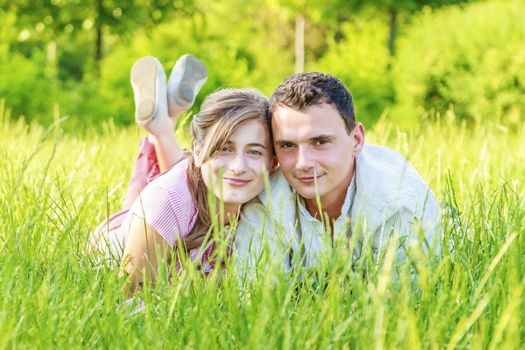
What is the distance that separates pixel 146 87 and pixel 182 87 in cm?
19

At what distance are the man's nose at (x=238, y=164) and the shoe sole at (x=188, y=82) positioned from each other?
1.17 metres

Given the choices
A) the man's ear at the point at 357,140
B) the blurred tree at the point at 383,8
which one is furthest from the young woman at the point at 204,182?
the blurred tree at the point at 383,8

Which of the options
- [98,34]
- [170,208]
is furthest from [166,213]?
[98,34]

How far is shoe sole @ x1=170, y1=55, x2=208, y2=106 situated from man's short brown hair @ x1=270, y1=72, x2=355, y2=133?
1122 mm

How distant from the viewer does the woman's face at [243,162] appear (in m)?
2.51

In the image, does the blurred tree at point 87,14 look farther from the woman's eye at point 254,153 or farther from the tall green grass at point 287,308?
the tall green grass at point 287,308

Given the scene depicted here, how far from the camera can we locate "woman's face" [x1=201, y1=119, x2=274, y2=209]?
8.22ft

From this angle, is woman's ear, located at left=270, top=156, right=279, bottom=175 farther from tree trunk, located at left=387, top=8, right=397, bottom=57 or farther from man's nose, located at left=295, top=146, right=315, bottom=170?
tree trunk, located at left=387, top=8, right=397, bottom=57

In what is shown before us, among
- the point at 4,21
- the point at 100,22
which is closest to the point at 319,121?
the point at 100,22

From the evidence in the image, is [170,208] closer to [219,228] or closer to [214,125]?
[219,228]

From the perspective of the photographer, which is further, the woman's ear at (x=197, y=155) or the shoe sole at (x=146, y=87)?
the shoe sole at (x=146, y=87)

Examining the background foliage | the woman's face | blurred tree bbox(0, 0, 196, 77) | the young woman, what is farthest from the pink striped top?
blurred tree bbox(0, 0, 196, 77)

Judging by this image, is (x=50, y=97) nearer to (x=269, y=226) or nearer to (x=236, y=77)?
(x=236, y=77)

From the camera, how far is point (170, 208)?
8.54ft
